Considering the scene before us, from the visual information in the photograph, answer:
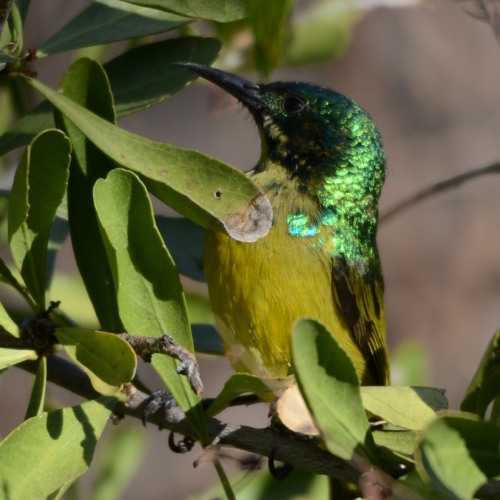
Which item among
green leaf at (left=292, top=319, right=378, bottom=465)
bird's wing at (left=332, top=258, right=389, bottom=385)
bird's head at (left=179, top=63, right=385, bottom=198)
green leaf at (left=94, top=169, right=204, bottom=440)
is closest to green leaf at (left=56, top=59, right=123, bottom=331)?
green leaf at (left=94, top=169, right=204, bottom=440)

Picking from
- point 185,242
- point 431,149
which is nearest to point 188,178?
point 185,242

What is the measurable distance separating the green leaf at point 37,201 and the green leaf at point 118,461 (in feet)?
2.97

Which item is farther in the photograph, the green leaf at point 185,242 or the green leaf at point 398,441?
the green leaf at point 185,242

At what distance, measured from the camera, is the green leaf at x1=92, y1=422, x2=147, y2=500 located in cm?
237

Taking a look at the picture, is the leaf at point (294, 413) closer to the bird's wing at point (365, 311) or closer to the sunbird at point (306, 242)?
the sunbird at point (306, 242)

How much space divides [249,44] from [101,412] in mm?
1087

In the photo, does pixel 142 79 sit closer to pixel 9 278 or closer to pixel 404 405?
pixel 9 278

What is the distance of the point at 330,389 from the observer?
1197mm

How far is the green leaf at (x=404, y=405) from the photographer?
4.29 feet

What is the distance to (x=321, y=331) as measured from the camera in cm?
115

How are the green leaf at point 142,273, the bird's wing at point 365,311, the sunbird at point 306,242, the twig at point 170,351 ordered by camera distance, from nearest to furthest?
the twig at point 170,351 < the green leaf at point 142,273 < the sunbird at point 306,242 < the bird's wing at point 365,311

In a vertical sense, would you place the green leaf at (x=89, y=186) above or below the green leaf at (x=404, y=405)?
above

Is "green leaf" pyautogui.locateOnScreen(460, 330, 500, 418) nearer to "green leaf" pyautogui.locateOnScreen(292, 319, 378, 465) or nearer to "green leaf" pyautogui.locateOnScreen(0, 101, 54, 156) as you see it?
"green leaf" pyautogui.locateOnScreen(292, 319, 378, 465)

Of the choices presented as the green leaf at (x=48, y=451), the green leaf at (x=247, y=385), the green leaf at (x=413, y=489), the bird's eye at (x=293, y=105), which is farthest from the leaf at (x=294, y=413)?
the bird's eye at (x=293, y=105)
